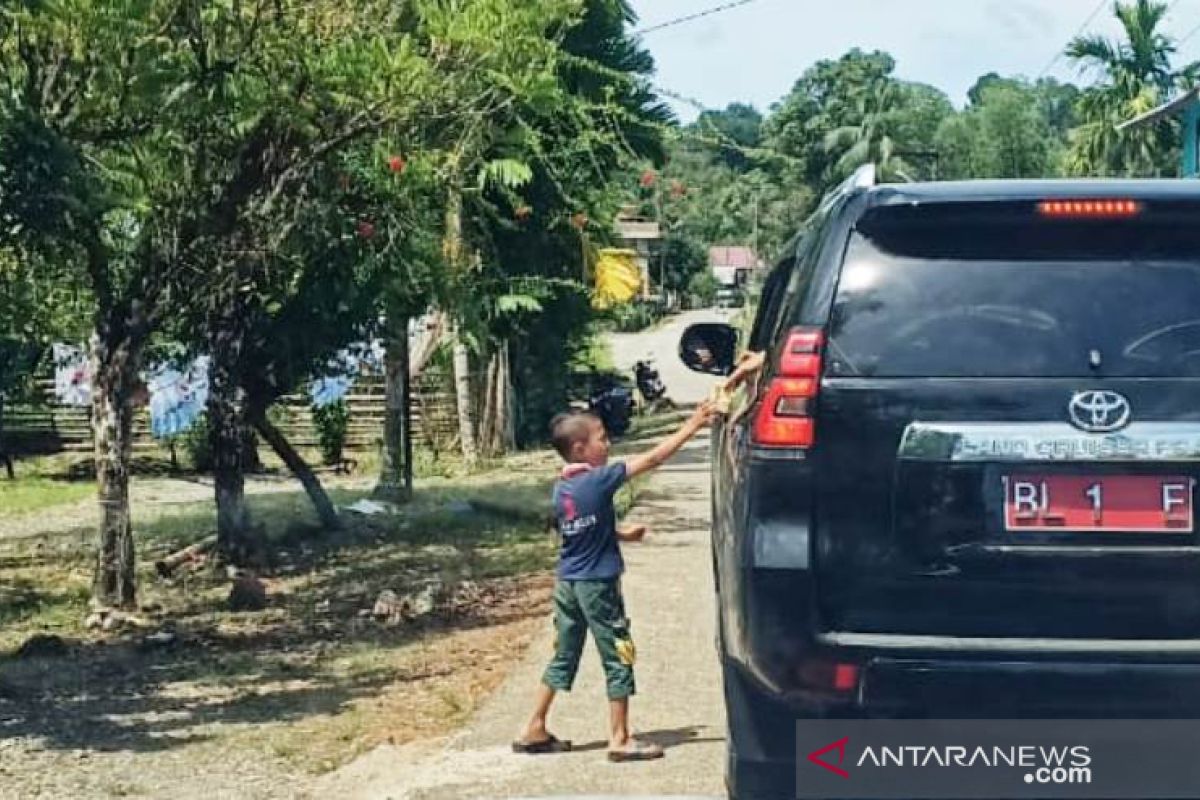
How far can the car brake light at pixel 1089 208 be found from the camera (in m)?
4.27

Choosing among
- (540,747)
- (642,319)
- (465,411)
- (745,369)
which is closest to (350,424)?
(465,411)

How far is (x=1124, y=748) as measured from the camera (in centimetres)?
431

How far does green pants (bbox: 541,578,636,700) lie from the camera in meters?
6.51

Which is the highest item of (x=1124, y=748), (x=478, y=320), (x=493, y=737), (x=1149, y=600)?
(x=478, y=320)

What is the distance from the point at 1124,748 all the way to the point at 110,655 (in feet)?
21.9

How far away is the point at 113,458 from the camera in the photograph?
34.4ft

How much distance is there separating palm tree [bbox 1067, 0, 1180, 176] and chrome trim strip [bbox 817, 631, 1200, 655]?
122ft

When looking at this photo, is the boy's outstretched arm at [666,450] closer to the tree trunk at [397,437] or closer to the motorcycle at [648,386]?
the tree trunk at [397,437]

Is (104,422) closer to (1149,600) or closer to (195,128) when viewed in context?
(195,128)

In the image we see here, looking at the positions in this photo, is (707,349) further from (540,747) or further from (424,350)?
(424,350)

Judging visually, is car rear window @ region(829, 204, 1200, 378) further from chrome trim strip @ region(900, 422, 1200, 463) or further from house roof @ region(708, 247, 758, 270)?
house roof @ region(708, 247, 758, 270)

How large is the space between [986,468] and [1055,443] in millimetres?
164

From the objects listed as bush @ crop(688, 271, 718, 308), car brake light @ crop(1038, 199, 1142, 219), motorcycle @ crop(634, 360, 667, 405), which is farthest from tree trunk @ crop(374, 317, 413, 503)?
bush @ crop(688, 271, 718, 308)

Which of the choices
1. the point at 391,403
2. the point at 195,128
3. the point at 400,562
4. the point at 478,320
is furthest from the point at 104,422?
the point at 391,403
